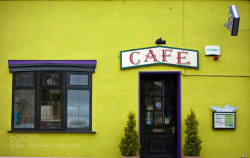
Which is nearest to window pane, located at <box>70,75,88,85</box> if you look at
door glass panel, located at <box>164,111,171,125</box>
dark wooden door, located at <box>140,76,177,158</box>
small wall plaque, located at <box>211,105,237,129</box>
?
dark wooden door, located at <box>140,76,177,158</box>

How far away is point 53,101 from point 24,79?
0.98m

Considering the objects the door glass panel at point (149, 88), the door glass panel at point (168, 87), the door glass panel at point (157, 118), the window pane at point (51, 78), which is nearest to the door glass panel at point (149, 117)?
the door glass panel at point (157, 118)

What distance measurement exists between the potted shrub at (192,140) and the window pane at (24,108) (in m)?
4.03

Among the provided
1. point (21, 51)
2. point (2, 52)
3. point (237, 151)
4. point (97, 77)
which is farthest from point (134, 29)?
point (237, 151)

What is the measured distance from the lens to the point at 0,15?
343 inches

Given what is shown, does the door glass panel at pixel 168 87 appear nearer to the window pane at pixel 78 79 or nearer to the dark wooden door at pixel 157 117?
the dark wooden door at pixel 157 117

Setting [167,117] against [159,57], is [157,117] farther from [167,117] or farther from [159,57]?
[159,57]

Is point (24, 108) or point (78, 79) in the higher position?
point (78, 79)

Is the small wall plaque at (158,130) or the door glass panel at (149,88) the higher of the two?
the door glass panel at (149,88)

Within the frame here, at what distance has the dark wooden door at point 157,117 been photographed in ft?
28.6

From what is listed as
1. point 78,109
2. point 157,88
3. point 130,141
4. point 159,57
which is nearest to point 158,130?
point 157,88

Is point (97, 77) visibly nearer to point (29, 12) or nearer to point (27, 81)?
point (27, 81)

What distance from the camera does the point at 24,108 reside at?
8539mm

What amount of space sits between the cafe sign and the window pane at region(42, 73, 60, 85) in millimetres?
1747
